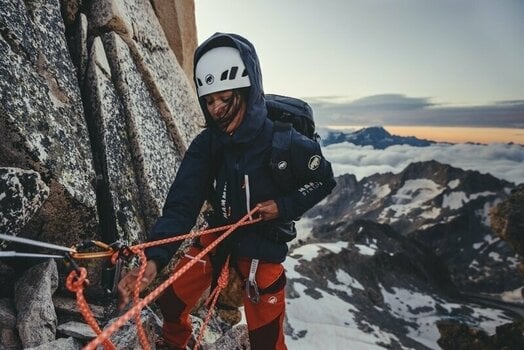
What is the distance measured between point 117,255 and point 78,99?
13.2 ft

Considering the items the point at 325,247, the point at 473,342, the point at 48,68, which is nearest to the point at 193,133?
the point at 48,68

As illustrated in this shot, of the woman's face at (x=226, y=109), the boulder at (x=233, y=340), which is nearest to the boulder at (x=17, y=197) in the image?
the woman's face at (x=226, y=109)

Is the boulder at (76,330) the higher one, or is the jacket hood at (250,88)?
the jacket hood at (250,88)

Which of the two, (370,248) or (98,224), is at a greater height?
(98,224)

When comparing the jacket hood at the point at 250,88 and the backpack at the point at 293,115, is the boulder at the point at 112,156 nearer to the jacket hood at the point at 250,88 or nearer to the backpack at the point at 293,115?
the jacket hood at the point at 250,88

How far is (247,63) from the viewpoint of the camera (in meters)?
4.62

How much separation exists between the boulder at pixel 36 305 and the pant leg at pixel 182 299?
138 cm

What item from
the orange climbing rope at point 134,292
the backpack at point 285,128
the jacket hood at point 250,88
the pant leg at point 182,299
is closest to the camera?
the orange climbing rope at point 134,292

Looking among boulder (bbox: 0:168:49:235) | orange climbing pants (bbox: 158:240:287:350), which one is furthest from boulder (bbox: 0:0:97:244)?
orange climbing pants (bbox: 158:240:287:350)

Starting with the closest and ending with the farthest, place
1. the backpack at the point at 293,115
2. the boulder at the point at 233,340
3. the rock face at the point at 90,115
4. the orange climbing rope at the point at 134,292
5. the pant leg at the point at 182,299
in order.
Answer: the orange climbing rope at the point at 134,292 < the rock face at the point at 90,115 < the pant leg at the point at 182,299 < the backpack at the point at 293,115 < the boulder at the point at 233,340

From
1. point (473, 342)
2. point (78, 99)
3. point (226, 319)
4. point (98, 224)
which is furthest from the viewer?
point (473, 342)

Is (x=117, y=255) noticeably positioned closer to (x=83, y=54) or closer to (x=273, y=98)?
(x=273, y=98)

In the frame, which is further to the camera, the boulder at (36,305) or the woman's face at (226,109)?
the woman's face at (226,109)

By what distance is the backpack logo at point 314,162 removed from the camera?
4863mm
